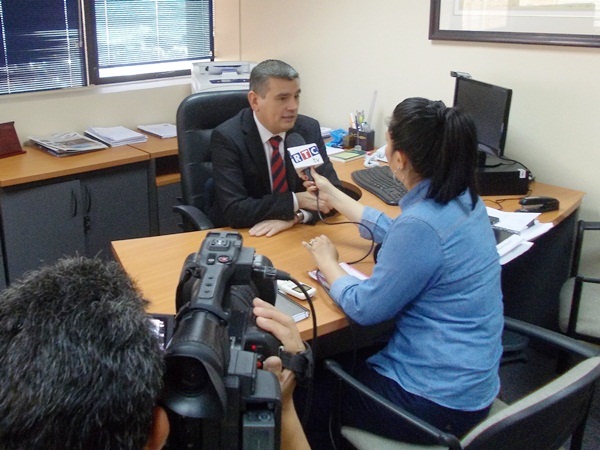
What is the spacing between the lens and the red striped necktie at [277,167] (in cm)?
248

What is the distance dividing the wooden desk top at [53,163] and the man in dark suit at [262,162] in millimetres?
844

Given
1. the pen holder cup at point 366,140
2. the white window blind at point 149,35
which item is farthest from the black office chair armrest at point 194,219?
the white window blind at point 149,35

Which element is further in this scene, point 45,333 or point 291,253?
point 291,253

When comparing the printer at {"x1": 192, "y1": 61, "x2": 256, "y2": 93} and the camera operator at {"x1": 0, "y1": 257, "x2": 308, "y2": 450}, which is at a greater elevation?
the printer at {"x1": 192, "y1": 61, "x2": 256, "y2": 93}

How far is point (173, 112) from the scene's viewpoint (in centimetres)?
394

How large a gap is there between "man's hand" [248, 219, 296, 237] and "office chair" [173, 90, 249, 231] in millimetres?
489

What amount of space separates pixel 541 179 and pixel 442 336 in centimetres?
159

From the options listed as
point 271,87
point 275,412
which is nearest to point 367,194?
point 271,87

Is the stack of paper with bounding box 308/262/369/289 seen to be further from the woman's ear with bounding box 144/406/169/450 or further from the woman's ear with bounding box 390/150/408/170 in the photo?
the woman's ear with bounding box 144/406/169/450

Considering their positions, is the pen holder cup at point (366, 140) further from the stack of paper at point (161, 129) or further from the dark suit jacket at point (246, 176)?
the stack of paper at point (161, 129)

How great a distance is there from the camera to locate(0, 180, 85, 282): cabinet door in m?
2.89

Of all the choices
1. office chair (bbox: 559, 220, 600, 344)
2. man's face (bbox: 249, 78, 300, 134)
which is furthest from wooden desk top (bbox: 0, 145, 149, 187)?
office chair (bbox: 559, 220, 600, 344)

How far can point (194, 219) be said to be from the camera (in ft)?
7.98

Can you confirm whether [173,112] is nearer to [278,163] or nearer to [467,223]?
[278,163]
